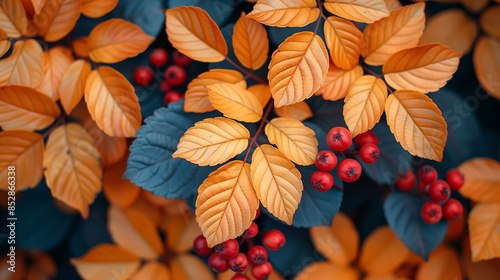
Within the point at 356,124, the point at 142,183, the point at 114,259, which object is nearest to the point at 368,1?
the point at 356,124

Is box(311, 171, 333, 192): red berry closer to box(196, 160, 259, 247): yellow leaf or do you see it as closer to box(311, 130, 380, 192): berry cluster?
box(311, 130, 380, 192): berry cluster

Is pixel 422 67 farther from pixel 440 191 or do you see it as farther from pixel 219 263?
pixel 219 263

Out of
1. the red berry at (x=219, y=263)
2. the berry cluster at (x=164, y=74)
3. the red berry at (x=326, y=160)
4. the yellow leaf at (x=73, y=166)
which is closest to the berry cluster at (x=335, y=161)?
the red berry at (x=326, y=160)

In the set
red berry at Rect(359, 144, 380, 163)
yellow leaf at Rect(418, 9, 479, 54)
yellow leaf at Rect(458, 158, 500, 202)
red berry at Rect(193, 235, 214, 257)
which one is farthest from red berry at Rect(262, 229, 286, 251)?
yellow leaf at Rect(418, 9, 479, 54)

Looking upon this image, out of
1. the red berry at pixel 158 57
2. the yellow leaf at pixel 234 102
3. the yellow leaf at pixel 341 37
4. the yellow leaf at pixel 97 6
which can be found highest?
the yellow leaf at pixel 341 37

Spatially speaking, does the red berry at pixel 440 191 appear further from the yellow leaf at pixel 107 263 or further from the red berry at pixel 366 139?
the yellow leaf at pixel 107 263

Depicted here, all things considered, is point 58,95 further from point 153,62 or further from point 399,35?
point 399,35

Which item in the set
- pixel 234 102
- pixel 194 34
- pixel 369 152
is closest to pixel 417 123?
pixel 369 152
